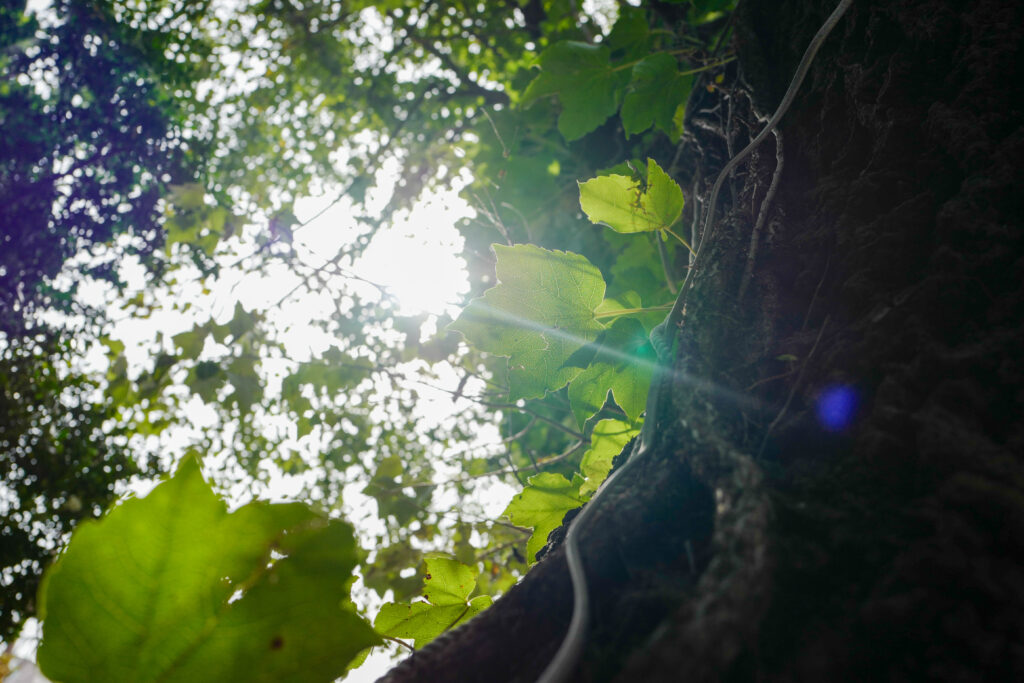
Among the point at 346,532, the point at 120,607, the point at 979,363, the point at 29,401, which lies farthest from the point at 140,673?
the point at 29,401

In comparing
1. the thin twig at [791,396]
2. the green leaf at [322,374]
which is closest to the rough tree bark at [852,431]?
the thin twig at [791,396]

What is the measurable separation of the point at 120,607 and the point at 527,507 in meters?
1.04

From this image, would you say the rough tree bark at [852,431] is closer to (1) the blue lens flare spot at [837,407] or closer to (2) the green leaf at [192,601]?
(1) the blue lens flare spot at [837,407]

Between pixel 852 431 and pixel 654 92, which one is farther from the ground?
pixel 654 92

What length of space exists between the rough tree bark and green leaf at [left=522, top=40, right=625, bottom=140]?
1021mm

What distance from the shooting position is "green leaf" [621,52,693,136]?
1660mm

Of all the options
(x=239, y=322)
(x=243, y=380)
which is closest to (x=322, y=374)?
(x=243, y=380)

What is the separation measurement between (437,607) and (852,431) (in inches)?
45.6

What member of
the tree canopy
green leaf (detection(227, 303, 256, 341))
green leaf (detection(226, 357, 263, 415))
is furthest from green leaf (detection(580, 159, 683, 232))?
green leaf (detection(226, 357, 263, 415))

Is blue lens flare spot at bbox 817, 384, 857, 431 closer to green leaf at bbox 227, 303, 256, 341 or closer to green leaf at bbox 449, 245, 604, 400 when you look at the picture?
green leaf at bbox 449, 245, 604, 400

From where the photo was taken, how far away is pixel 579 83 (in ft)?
6.26

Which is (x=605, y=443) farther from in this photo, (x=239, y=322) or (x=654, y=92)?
(x=239, y=322)

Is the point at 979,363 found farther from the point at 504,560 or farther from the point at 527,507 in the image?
the point at 504,560

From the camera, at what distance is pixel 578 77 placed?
1.90 m
